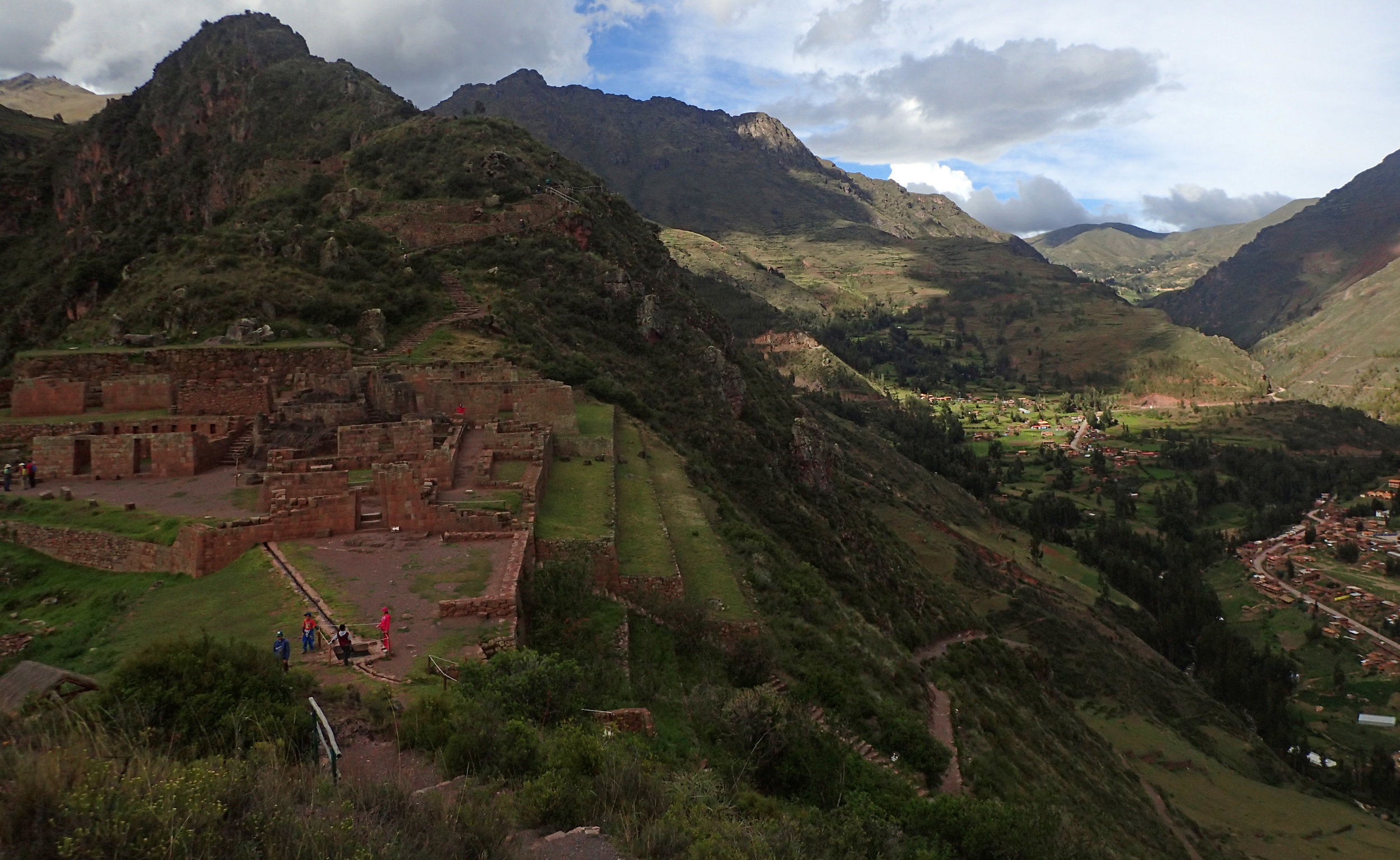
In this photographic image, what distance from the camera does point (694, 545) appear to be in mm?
21078

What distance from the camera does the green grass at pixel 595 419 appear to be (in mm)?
27000

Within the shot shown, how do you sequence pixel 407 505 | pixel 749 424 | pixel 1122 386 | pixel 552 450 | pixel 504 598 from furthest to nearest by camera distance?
pixel 1122 386 < pixel 749 424 < pixel 552 450 < pixel 407 505 < pixel 504 598

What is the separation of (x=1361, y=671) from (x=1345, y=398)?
13782cm

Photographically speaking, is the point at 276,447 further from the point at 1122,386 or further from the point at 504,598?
the point at 1122,386

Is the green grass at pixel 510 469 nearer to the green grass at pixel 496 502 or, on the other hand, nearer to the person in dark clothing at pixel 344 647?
the green grass at pixel 496 502

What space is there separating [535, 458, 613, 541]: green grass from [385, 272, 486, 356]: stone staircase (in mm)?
11331

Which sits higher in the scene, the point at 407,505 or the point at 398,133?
the point at 398,133

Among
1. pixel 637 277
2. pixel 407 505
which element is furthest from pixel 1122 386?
pixel 407 505

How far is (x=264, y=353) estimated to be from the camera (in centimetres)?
2614

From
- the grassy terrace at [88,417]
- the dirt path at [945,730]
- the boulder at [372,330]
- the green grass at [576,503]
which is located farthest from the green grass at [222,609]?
the boulder at [372,330]

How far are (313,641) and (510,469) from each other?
9.96m

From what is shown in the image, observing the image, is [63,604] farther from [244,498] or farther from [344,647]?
[344,647]

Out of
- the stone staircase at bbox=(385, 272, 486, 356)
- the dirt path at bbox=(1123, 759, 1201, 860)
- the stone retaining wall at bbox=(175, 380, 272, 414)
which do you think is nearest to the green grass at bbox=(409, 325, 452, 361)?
the stone staircase at bbox=(385, 272, 486, 356)

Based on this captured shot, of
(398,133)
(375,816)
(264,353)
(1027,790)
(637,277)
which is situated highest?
(398,133)
